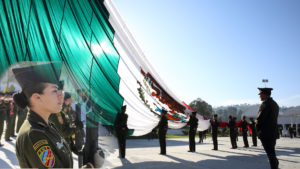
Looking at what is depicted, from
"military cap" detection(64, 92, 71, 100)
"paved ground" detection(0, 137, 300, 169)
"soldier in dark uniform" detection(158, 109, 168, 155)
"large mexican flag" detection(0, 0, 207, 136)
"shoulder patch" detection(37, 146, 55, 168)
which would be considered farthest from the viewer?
"soldier in dark uniform" detection(158, 109, 168, 155)

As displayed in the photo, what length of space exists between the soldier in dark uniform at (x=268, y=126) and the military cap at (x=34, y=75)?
3.86 metres

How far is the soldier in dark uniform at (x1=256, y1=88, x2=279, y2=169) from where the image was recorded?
3824mm

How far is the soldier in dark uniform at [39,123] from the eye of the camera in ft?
3.43

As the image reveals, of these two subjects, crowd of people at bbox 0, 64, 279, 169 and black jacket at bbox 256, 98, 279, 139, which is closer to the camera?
crowd of people at bbox 0, 64, 279, 169

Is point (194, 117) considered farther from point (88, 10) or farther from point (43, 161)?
point (43, 161)

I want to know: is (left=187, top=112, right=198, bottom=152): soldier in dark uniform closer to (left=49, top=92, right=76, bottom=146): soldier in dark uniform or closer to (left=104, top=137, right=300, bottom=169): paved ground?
(left=104, top=137, right=300, bottom=169): paved ground

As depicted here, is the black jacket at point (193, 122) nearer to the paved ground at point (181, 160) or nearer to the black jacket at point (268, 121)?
the paved ground at point (181, 160)

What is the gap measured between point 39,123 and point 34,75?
257mm

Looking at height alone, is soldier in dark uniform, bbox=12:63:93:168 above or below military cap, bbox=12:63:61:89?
below

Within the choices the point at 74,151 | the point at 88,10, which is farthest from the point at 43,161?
the point at 88,10

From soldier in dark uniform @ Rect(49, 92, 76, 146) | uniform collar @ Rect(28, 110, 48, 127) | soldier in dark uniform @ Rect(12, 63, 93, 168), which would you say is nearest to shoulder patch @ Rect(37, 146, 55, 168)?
soldier in dark uniform @ Rect(12, 63, 93, 168)

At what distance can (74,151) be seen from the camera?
1446 millimetres

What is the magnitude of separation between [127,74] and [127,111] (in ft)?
2.61

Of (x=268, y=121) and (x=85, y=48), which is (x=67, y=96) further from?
(x=268, y=121)
